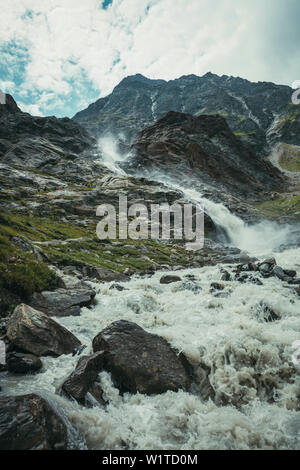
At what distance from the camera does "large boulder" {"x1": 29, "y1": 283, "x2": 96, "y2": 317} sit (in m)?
13.5

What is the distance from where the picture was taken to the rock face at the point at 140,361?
8.40 metres

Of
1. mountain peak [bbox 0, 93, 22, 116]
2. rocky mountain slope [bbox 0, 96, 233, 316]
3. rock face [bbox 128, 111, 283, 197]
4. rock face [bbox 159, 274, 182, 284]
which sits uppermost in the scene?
mountain peak [bbox 0, 93, 22, 116]

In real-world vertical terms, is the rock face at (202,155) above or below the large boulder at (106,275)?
above

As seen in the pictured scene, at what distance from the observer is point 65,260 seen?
2308cm

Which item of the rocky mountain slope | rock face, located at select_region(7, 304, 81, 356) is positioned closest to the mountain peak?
the rocky mountain slope

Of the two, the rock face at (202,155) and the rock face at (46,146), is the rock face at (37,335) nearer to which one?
the rock face at (46,146)

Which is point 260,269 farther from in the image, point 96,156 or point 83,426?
point 96,156

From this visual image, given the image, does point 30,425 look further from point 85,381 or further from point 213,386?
point 213,386

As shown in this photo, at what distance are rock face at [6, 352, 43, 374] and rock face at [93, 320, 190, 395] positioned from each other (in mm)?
2186

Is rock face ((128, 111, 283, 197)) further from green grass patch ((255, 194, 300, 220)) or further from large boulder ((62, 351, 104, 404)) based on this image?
large boulder ((62, 351, 104, 404))

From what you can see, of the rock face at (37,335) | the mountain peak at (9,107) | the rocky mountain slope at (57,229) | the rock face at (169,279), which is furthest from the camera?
the mountain peak at (9,107)

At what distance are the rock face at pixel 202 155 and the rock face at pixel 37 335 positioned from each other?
98045 mm

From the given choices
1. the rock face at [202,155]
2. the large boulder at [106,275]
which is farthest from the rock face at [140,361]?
the rock face at [202,155]

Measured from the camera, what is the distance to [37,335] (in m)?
9.45
